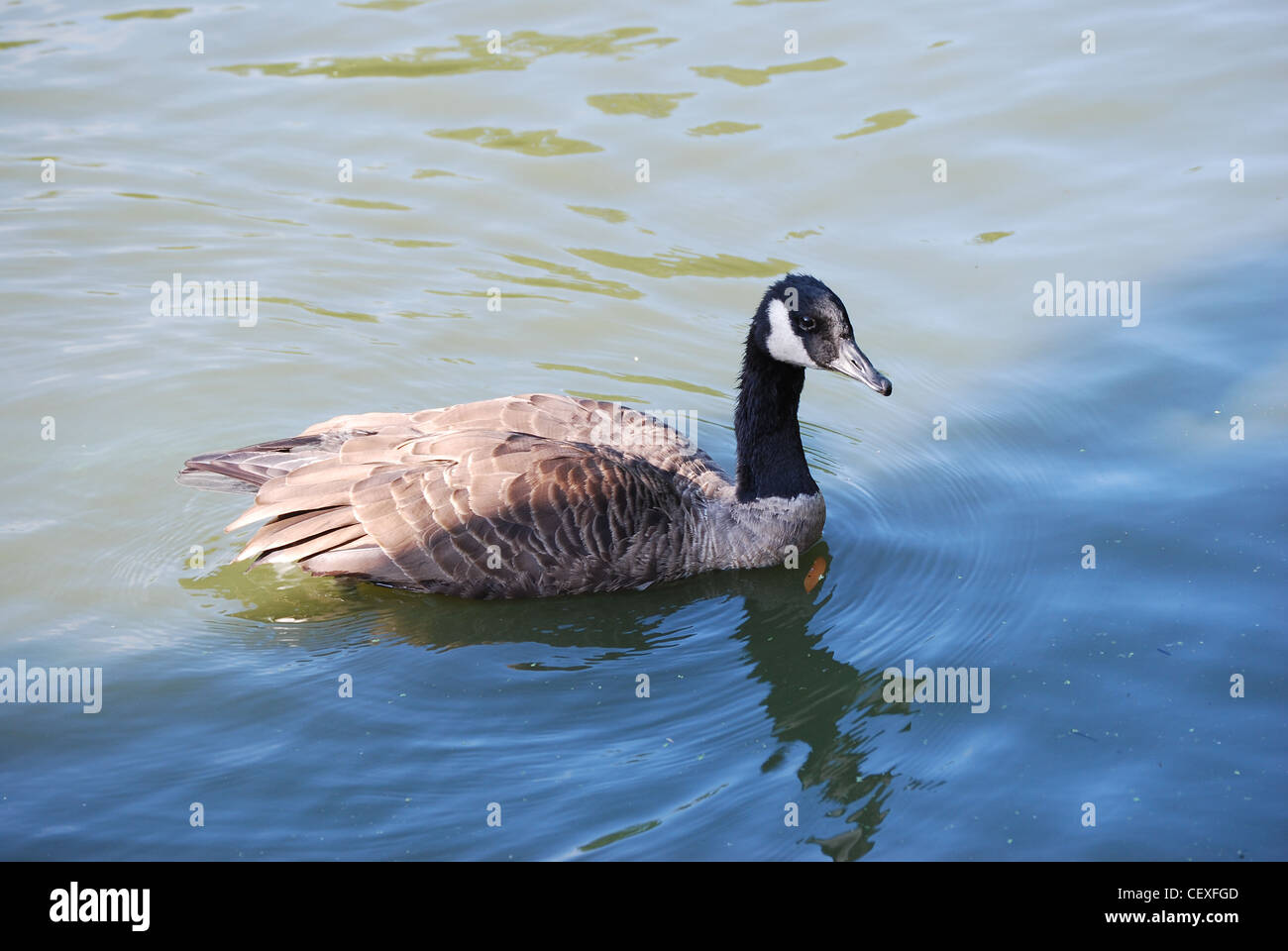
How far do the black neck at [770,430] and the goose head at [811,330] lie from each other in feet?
0.64

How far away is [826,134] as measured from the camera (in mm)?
14438

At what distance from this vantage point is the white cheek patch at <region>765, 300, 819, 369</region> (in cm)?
922

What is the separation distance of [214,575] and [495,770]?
296cm

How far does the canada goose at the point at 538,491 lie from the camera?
8898 millimetres

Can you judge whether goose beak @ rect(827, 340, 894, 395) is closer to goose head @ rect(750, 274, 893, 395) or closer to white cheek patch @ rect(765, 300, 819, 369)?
goose head @ rect(750, 274, 893, 395)

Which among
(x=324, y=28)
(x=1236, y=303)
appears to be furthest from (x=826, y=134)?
(x=324, y=28)

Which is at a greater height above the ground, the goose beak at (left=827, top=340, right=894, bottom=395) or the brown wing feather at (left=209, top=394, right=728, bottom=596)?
the goose beak at (left=827, top=340, right=894, bottom=395)

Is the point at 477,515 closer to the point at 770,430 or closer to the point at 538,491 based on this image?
the point at 538,491

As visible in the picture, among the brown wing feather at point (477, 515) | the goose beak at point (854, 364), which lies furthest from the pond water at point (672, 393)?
the goose beak at point (854, 364)

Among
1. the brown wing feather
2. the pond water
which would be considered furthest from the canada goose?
the pond water

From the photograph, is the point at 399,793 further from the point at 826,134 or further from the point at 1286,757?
the point at 826,134

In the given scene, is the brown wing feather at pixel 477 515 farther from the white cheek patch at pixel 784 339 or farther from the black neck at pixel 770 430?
the white cheek patch at pixel 784 339

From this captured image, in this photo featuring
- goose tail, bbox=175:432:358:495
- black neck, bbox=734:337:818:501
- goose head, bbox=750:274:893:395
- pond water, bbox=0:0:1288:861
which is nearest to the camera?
pond water, bbox=0:0:1288:861

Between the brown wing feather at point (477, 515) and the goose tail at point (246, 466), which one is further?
the goose tail at point (246, 466)
